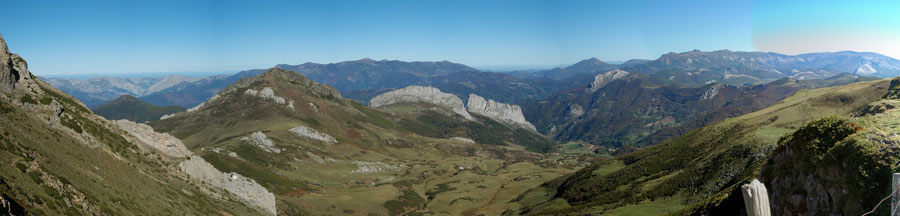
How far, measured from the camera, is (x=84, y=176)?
50.2 m

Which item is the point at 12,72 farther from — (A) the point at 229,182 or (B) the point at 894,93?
(B) the point at 894,93

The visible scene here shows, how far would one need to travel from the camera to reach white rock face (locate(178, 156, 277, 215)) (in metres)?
85.4

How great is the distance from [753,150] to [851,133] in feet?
338

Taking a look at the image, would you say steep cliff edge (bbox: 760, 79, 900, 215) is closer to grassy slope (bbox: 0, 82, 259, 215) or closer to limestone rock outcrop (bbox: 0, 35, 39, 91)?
grassy slope (bbox: 0, 82, 259, 215)

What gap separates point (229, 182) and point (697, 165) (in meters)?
129

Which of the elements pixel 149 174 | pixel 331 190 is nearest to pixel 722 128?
pixel 331 190

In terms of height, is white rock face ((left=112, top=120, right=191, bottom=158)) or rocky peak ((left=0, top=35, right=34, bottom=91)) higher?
rocky peak ((left=0, top=35, right=34, bottom=91))

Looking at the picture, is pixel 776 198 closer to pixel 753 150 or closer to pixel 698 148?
pixel 753 150

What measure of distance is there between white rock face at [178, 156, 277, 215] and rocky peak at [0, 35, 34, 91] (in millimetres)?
27991

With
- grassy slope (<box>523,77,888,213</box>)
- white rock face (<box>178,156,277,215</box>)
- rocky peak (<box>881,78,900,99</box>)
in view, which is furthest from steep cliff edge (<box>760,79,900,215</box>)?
white rock face (<box>178,156,277,215</box>)

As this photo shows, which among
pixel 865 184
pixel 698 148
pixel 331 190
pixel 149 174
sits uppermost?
pixel 865 184

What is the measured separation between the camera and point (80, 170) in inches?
2020

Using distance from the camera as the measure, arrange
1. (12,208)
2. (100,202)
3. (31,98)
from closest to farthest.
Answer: (12,208) → (100,202) → (31,98)

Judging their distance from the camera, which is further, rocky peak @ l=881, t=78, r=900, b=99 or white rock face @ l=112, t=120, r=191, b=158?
white rock face @ l=112, t=120, r=191, b=158
